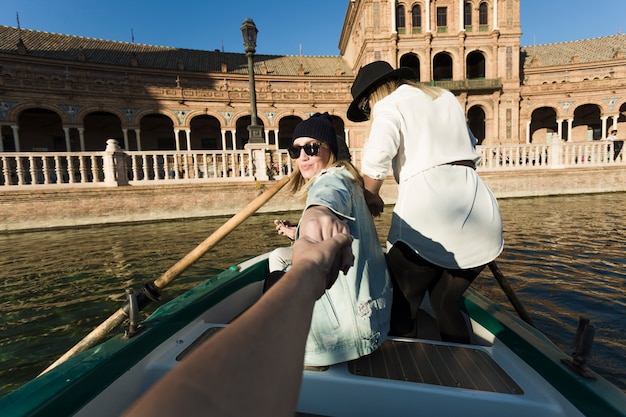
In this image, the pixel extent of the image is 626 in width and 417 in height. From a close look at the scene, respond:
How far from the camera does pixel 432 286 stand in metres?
1.68

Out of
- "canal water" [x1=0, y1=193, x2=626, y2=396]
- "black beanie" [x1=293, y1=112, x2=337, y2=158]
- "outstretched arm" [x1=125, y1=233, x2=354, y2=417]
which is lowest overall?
"canal water" [x1=0, y1=193, x2=626, y2=396]

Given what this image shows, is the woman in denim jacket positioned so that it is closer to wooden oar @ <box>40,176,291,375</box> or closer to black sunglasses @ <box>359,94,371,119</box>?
black sunglasses @ <box>359,94,371,119</box>

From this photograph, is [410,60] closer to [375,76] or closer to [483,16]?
[483,16]

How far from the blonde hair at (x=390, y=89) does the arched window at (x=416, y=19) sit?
84.1 feet

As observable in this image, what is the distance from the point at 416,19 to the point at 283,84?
1079 centimetres

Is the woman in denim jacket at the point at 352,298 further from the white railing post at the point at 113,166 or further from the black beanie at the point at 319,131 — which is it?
the white railing post at the point at 113,166

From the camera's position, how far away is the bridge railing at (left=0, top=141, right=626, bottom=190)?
880 centimetres

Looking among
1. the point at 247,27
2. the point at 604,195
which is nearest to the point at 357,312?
the point at 247,27

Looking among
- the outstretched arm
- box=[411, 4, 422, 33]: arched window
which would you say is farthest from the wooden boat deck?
box=[411, 4, 422, 33]: arched window

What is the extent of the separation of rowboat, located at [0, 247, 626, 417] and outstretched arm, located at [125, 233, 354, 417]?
1.05 metres

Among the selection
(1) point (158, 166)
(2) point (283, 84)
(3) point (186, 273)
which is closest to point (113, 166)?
(1) point (158, 166)

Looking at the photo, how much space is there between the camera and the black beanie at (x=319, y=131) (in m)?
1.58

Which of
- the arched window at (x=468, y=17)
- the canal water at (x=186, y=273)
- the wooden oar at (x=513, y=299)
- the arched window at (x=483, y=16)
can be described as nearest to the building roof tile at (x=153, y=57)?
the arched window at (x=468, y=17)

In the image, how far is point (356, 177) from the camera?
A: 1568mm
